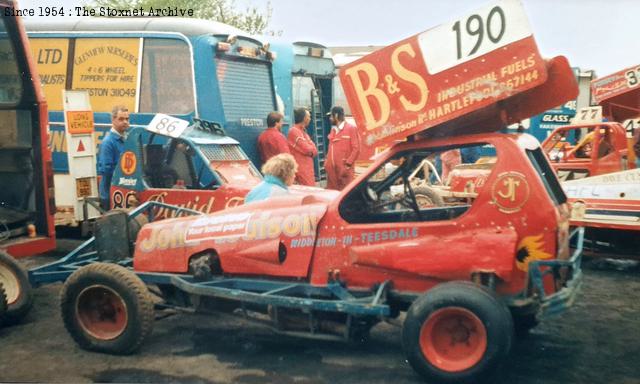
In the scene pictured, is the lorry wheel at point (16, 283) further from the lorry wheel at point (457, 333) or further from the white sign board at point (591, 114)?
the white sign board at point (591, 114)

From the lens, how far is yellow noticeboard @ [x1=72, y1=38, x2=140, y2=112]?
36.5 ft

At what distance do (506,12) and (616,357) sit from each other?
8.98 feet

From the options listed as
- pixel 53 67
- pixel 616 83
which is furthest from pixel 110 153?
pixel 616 83

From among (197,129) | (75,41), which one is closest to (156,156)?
(197,129)

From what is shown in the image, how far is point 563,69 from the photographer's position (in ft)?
17.4

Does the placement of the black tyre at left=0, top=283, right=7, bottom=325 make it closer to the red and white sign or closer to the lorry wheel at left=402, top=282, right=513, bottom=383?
the red and white sign

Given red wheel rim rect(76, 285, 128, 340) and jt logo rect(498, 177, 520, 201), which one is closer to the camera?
jt logo rect(498, 177, 520, 201)

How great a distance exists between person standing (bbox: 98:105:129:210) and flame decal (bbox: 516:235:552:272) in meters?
5.49

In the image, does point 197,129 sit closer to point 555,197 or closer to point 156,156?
point 156,156

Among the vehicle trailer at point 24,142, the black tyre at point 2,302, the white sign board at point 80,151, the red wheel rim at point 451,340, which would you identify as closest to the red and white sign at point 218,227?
the red wheel rim at point 451,340

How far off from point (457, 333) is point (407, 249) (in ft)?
2.15

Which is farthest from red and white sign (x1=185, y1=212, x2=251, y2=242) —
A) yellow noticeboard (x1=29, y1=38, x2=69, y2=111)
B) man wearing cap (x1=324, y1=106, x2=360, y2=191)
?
yellow noticeboard (x1=29, y1=38, x2=69, y2=111)

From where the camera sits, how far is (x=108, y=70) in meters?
11.3

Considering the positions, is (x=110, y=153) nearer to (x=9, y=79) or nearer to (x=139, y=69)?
(x=9, y=79)
